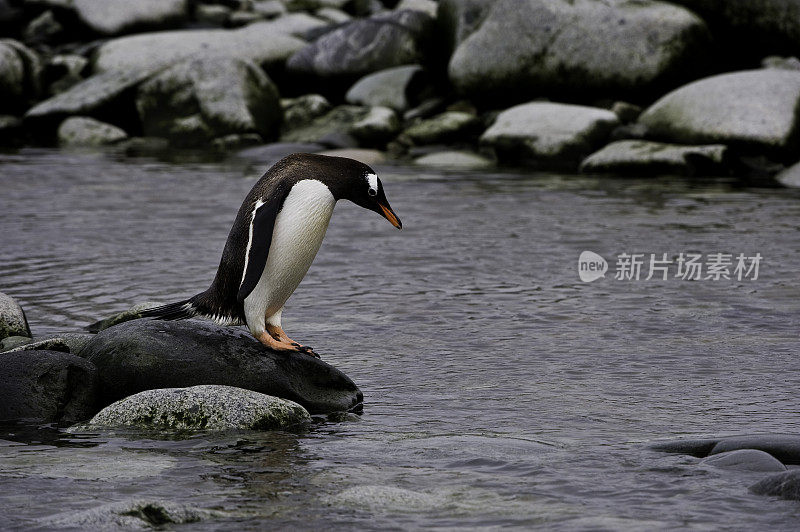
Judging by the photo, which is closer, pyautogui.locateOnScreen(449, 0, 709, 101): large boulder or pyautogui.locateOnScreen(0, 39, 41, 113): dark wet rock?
pyautogui.locateOnScreen(449, 0, 709, 101): large boulder

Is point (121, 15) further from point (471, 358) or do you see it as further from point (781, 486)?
point (781, 486)

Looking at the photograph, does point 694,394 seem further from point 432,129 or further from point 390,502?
point 432,129

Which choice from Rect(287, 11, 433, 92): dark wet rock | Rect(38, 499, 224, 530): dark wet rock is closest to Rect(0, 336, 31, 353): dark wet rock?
Rect(38, 499, 224, 530): dark wet rock

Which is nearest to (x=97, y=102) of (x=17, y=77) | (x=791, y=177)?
(x=17, y=77)

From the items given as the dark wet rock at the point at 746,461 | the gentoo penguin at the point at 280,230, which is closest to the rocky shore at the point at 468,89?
the gentoo penguin at the point at 280,230

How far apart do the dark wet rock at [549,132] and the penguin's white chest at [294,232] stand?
10958mm

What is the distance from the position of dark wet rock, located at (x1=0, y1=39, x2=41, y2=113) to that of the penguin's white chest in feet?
54.6

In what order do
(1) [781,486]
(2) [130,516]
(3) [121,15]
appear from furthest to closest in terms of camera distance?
(3) [121,15] → (1) [781,486] → (2) [130,516]

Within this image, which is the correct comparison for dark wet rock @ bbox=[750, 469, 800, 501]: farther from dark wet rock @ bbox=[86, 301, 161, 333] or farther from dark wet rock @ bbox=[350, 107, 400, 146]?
dark wet rock @ bbox=[350, 107, 400, 146]

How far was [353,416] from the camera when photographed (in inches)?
220

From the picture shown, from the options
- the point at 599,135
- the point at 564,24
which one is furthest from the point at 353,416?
the point at 564,24

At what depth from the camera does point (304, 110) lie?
2005 centimetres

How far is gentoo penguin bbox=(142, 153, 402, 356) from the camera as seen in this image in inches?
227

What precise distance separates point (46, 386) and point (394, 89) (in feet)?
47.4
